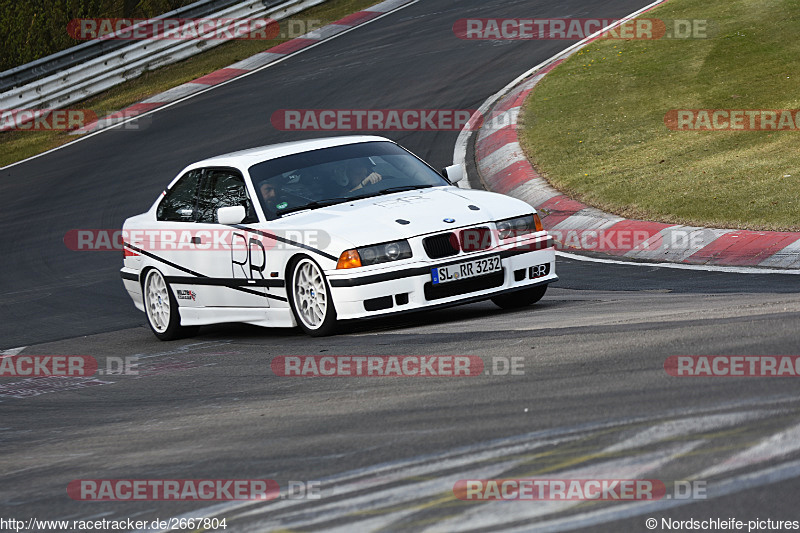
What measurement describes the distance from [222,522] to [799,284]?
5790mm

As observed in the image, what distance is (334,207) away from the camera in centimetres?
879

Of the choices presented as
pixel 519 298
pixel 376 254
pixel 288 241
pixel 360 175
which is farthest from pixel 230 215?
pixel 519 298

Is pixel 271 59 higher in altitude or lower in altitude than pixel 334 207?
higher

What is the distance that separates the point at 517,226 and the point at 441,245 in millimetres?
718

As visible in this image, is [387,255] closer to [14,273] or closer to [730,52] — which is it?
[14,273]

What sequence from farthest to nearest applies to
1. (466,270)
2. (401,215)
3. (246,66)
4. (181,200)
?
(246,66)
(181,200)
(401,215)
(466,270)

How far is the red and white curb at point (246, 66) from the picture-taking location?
75.5 ft

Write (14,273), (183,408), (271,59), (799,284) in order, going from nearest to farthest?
(183,408) → (799,284) → (14,273) → (271,59)

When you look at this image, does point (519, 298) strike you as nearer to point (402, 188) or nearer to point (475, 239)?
point (475, 239)

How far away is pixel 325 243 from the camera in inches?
324

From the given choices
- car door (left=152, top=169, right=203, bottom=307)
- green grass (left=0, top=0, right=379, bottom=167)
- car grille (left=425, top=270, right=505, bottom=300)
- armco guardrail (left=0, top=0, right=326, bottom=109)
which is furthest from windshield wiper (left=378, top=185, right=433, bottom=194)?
armco guardrail (left=0, top=0, right=326, bottom=109)

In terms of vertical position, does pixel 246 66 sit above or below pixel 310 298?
above

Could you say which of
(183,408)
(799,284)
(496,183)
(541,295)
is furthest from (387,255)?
(496,183)

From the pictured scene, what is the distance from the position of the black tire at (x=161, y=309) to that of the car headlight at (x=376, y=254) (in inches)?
92.5
